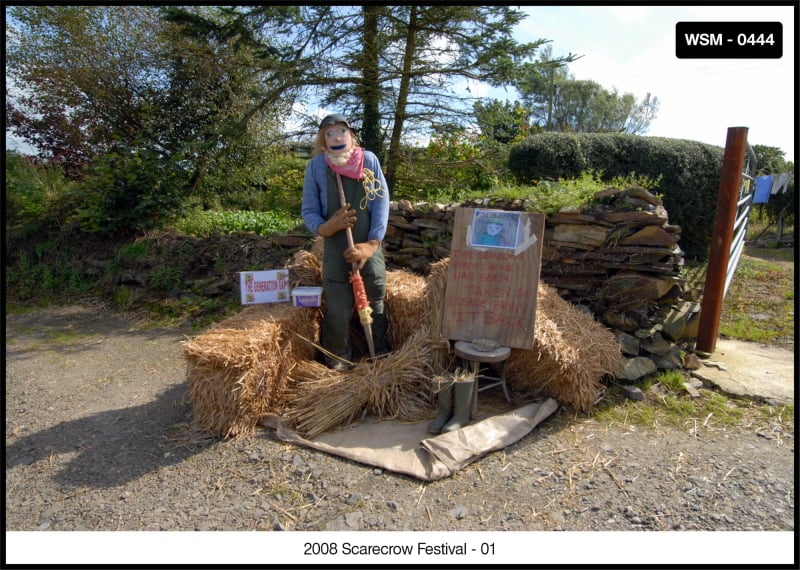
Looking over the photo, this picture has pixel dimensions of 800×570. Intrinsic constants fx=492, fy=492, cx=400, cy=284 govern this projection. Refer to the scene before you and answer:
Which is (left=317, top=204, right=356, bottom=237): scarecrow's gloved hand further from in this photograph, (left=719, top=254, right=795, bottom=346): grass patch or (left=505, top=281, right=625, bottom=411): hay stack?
(left=719, top=254, right=795, bottom=346): grass patch

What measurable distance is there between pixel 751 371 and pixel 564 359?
1787mm

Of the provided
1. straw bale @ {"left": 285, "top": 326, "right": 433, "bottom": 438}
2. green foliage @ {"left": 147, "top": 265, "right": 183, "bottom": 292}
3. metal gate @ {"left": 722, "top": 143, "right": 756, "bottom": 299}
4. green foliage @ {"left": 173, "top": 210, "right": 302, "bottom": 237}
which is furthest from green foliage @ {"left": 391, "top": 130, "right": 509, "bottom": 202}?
straw bale @ {"left": 285, "top": 326, "right": 433, "bottom": 438}

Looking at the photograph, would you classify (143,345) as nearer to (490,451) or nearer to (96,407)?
(96,407)

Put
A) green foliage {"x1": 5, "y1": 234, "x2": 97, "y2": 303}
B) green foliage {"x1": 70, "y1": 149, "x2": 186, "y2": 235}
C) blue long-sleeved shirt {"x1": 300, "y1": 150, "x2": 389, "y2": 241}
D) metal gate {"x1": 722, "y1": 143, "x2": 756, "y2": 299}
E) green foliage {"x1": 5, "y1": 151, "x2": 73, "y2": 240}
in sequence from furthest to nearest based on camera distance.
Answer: green foliage {"x1": 5, "y1": 151, "x2": 73, "y2": 240}, green foliage {"x1": 70, "y1": 149, "x2": 186, "y2": 235}, green foliage {"x1": 5, "y1": 234, "x2": 97, "y2": 303}, metal gate {"x1": 722, "y1": 143, "x2": 756, "y2": 299}, blue long-sleeved shirt {"x1": 300, "y1": 150, "x2": 389, "y2": 241}

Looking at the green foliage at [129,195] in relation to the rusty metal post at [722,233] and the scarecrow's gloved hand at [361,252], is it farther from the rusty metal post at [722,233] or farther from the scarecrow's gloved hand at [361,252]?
the rusty metal post at [722,233]

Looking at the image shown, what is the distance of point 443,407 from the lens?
3105 millimetres

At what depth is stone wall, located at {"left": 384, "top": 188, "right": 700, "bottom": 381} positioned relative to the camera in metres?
4.03

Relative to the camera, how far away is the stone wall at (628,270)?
403 centimetres

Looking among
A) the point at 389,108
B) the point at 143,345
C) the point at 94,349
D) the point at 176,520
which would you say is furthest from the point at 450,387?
the point at 389,108

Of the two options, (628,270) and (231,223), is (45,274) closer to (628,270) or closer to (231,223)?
(231,223)

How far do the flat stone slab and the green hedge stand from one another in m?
2.77

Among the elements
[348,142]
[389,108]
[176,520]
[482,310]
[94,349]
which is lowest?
[176,520]

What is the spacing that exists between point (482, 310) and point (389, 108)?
3.88 meters

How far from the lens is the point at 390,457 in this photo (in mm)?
2781
